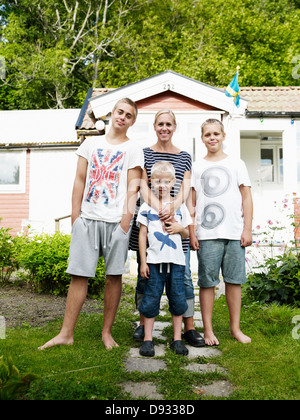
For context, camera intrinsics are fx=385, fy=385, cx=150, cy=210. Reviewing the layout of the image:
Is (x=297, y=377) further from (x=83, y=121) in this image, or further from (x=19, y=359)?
(x=83, y=121)

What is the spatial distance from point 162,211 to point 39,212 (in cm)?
876

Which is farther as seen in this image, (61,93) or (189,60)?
(61,93)

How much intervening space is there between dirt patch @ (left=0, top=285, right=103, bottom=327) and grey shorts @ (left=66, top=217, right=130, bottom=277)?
1112mm

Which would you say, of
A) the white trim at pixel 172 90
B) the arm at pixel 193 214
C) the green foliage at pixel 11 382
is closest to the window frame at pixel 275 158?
the white trim at pixel 172 90

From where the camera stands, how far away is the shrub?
4543 mm

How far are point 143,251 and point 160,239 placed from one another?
15 centimetres

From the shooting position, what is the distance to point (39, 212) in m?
10.9

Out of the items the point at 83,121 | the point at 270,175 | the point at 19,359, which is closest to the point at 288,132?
the point at 270,175

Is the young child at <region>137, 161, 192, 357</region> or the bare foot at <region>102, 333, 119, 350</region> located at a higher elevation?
the young child at <region>137, 161, 192, 357</region>

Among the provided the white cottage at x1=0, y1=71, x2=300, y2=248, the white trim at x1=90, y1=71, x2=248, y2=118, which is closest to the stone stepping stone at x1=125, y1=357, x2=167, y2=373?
Answer: the white cottage at x1=0, y1=71, x2=300, y2=248

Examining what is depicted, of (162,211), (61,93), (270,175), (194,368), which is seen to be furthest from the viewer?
(61,93)

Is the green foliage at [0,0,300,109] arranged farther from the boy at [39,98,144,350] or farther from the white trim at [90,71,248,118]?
the boy at [39,98,144,350]

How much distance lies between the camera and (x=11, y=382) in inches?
66.4

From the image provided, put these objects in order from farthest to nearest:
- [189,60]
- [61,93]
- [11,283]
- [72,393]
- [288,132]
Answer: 1. [61,93]
2. [189,60]
3. [288,132]
4. [11,283]
5. [72,393]
